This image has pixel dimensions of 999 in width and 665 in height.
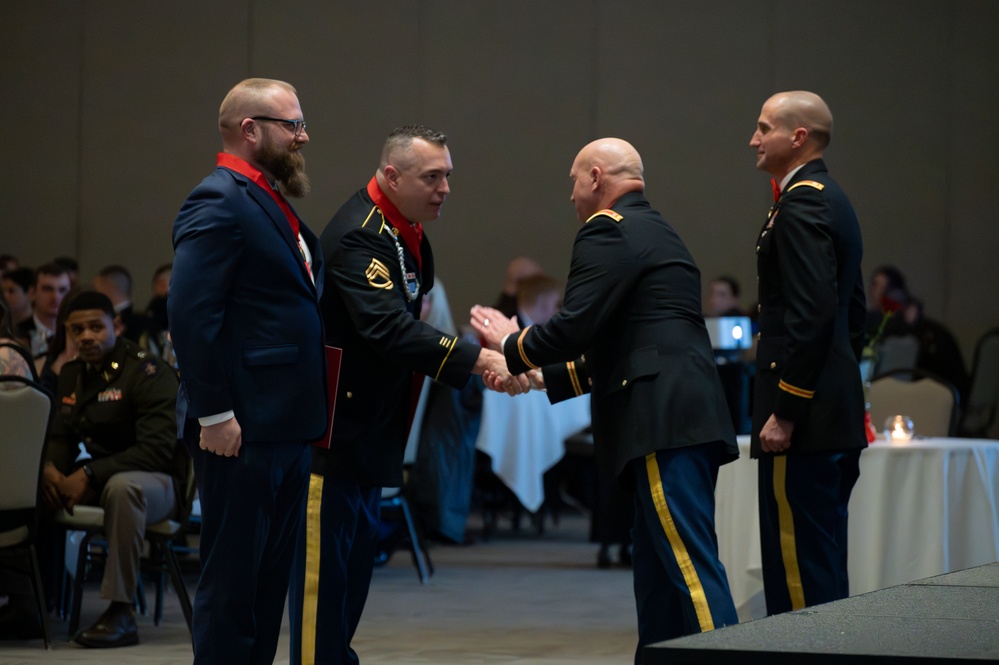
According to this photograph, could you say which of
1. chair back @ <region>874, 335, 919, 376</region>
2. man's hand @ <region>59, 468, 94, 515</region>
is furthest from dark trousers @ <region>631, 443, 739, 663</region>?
chair back @ <region>874, 335, 919, 376</region>

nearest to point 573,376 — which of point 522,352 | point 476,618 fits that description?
point 522,352

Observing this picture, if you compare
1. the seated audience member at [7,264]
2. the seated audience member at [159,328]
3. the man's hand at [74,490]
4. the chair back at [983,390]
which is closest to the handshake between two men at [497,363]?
the man's hand at [74,490]

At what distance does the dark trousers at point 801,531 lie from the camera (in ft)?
11.5

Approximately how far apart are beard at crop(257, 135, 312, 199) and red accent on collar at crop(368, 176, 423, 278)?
428 millimetres

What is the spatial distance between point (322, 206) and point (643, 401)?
24.4ft

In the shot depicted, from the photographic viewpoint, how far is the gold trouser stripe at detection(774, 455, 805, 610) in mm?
3520

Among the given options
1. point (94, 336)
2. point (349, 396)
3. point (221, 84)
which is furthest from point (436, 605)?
point (221, 84)

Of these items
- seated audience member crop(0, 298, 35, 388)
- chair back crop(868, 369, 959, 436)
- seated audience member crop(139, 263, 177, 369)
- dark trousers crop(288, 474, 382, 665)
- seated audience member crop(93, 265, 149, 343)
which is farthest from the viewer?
seated audience member crop(93, 265, 149, 343)

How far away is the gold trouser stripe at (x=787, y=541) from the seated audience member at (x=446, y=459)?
2.99 m

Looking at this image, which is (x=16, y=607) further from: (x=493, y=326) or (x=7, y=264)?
(x=7, y=264)

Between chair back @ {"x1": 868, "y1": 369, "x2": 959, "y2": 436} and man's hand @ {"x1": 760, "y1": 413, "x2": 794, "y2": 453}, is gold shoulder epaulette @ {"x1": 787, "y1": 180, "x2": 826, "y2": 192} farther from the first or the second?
chair back @ {"x1": 868, "y1": 369, "x2": 959, "y2": 436}

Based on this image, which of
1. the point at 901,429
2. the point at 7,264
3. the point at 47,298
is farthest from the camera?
the point at 7,264

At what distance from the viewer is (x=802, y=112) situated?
3.67 metres

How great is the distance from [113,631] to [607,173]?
7.43 ft
